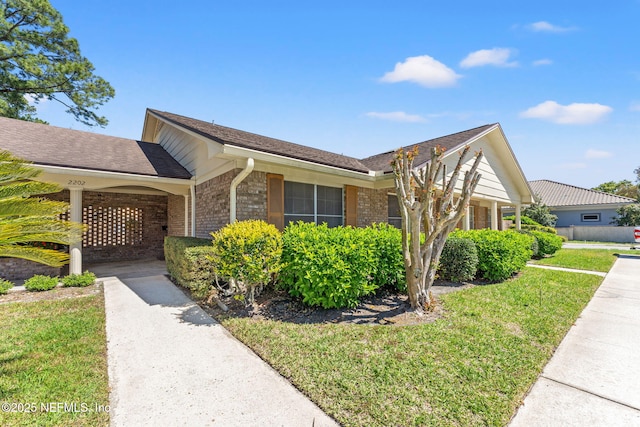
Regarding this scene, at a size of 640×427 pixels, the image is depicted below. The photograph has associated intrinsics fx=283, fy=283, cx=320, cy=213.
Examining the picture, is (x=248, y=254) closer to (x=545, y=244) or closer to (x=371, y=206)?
(x=371, y=206)

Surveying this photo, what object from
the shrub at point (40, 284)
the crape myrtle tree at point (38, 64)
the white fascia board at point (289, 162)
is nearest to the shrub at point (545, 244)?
the white fascia board at point (289, 162)

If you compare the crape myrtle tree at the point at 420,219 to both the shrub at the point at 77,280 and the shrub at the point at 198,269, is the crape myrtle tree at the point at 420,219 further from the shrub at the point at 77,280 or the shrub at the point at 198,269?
the shrub at the point at 77,280

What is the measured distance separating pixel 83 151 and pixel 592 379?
11861 millimetres

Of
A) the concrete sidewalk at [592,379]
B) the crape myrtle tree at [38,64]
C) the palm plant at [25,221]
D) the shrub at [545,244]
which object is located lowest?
the concrete sidewalk at [592,379]

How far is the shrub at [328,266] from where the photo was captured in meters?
4.74

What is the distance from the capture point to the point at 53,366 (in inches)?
131

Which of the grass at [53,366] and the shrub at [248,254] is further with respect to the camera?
the shrub at [248,254]

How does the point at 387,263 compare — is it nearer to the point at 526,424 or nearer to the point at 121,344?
the point at 526,424

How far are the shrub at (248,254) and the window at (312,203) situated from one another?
2.80 m

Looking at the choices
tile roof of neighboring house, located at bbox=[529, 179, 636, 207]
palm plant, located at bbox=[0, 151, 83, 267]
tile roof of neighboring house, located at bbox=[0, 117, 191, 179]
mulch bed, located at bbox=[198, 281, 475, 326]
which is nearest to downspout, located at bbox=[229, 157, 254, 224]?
mulch bed, located at bbox=[198, 281, 475, 326]

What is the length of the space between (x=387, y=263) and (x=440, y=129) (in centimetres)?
1032

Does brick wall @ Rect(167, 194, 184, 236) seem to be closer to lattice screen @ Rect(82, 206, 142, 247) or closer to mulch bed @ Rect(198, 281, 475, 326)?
lattice screen @ Rect(82, 206, 142, 247)

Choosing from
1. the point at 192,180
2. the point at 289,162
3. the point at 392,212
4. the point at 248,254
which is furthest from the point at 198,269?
the point at 392,212

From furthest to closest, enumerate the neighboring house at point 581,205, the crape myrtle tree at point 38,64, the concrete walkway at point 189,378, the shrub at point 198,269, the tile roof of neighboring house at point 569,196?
the tile roof of neighboring house at point 569,196 < the neighboring house at point 581,205 < the crape myrtle tree at point 38,64 < the shrub at point 198,269 < the concrete walkway at point 189,378
